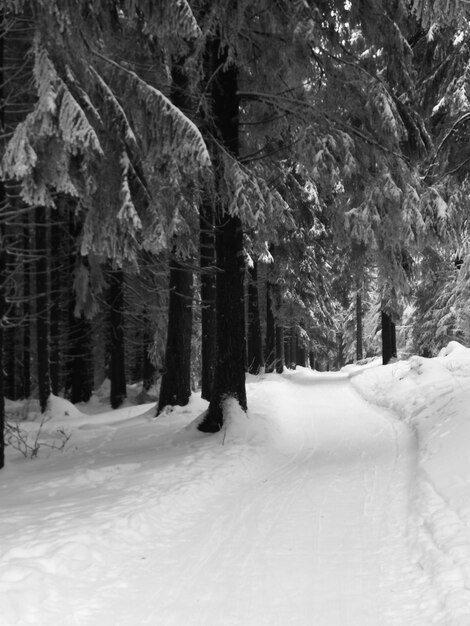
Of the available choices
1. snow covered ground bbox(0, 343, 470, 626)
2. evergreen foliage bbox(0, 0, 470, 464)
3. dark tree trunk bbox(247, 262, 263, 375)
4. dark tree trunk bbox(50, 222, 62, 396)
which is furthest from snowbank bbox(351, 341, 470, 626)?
dark tree trunk bbox(50, 222, 62, 396)

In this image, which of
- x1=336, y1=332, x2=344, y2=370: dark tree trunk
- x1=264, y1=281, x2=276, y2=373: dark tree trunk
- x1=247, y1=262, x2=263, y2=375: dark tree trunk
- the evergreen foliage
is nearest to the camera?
the evergreen foliage

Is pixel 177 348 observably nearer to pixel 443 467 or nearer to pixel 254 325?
pixel 443 467

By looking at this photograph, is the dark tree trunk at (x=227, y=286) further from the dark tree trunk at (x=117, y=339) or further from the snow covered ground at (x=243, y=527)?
the dark tree trunk at (x=117, y=339)

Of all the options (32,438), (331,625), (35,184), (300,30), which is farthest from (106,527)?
(300,30)

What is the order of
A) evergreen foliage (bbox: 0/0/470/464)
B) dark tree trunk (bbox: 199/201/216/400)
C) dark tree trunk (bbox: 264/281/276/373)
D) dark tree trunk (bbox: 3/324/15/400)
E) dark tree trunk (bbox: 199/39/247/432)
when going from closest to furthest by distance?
evergreen foliage (bbox: 0/0/470/464) < dark tree trunk (bbox: 199/39/247/432) < dark tree trunk (bbox: 199/201/216/400) < dark tree trunk (bbox: 3/324/15/400) < dark tree trunk (bbox: 264/281/276/373)

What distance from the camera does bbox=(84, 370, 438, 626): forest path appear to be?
11.2 ft

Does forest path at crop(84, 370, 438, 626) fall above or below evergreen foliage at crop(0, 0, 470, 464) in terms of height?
below

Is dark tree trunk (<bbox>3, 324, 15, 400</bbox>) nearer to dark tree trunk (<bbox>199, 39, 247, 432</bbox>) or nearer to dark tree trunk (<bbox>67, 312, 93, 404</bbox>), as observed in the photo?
dark tree trunk (<bbox>67, 312, 93, 404</bbox>)

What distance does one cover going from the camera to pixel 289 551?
4453 mm

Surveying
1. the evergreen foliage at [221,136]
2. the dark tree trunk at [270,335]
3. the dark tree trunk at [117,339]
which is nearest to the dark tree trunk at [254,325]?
the dark tree trunk at [270,335]

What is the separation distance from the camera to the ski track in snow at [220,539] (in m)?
3.45

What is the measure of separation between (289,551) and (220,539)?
0.67 meters

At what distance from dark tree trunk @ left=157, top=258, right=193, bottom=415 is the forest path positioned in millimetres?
3347

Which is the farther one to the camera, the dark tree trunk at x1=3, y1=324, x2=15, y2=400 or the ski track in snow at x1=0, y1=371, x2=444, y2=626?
the dark tree trunk at x1=3, y1=324, x2=15, y2=400
